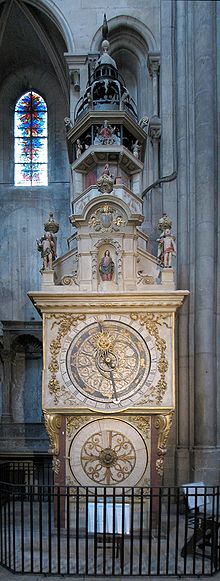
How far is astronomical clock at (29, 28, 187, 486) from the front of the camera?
7.93m

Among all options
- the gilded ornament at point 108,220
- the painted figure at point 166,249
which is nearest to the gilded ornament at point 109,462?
the painted figure at point 166,249

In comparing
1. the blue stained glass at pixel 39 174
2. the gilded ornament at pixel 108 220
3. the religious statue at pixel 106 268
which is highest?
the blue stained glass at pixel 39 174

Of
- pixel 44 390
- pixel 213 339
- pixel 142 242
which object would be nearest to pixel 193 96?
pixel 142 242

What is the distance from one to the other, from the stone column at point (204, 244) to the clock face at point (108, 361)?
213cm

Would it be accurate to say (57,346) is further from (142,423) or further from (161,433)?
(161,433)

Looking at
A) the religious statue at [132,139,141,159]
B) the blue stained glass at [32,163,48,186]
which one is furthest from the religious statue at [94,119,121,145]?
the blue stained glass at [32,163,48,186]

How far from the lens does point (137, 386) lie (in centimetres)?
804

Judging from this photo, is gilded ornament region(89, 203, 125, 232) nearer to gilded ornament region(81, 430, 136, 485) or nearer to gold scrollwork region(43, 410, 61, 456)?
gold scrollwork region(43, 410, 61, 456)

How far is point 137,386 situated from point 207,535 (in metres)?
2.08

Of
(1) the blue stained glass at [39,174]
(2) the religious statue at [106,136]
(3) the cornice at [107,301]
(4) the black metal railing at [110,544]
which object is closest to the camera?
(4) the black metal railing at [110,544]

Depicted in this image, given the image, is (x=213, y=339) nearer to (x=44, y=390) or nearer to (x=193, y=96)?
(x=44, y=390)

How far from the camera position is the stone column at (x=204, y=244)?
9727 millimetres

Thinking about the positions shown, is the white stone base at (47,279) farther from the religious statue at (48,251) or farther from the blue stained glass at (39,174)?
the blue stained glass at (39,174)

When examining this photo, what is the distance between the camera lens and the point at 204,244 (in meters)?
10.1
